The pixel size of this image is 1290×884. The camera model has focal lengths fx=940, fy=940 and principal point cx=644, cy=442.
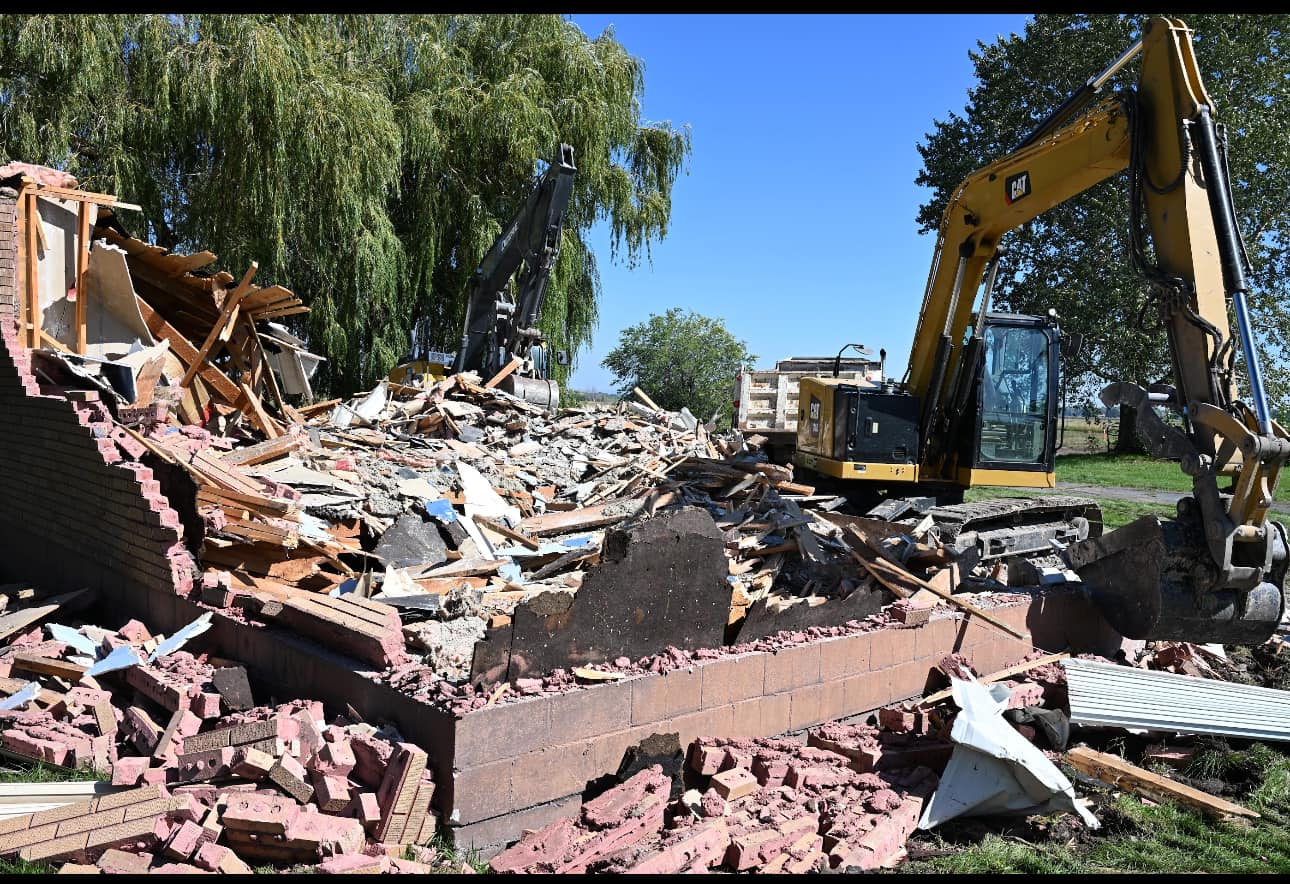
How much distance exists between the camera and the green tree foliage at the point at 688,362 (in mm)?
33719

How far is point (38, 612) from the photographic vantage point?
268 inches

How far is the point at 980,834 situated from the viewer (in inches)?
188

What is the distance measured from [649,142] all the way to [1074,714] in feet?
60.7

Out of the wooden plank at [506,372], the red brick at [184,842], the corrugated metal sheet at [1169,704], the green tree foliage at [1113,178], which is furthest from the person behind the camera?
the green tree foliage at [1113,178]

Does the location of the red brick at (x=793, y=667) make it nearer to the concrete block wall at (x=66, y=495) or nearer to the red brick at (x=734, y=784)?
the red brick at (x=734, y=784)

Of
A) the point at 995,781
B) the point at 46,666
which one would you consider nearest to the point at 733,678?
the point at 995,781

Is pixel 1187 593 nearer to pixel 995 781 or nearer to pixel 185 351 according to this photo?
pixel 995 781

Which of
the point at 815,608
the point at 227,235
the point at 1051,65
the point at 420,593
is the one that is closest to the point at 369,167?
the point at 227,235

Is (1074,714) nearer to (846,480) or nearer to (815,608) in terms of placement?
(815,608)

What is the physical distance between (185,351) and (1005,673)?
8202mm

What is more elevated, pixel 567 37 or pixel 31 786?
pixel 567 37

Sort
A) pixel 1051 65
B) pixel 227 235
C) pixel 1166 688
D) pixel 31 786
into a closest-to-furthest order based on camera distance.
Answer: pixel 31 786, pixel 1166 688, pixel 227 235, pixel 1051 65

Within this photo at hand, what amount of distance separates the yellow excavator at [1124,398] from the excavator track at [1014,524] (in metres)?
0.02

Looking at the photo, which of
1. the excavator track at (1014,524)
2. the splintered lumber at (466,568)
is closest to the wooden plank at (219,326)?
the splintered lumber at (466,568)
